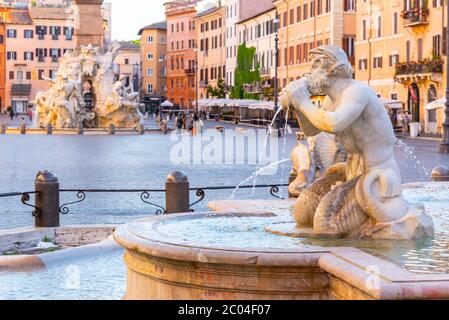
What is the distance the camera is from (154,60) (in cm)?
15938

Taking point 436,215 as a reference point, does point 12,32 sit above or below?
above

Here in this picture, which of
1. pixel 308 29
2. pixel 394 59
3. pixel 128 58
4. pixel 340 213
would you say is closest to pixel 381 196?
pixel 340 213

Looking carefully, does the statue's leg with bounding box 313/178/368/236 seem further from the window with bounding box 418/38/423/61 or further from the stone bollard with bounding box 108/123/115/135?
the window with bounding box 418/38/423/61

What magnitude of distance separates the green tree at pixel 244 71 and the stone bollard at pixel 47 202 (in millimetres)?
86178

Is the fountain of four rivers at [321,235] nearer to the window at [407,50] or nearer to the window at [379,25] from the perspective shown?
the window at [407,50]

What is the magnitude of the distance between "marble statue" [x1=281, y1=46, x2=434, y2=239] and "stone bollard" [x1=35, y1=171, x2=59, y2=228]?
17.7ft

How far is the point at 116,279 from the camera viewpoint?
11023 millimetres

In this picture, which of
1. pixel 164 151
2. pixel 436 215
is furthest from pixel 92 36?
pixel 436 215

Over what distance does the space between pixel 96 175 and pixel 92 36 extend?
3775 centimetres

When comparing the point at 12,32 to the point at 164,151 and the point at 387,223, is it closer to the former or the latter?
the point at 164,151

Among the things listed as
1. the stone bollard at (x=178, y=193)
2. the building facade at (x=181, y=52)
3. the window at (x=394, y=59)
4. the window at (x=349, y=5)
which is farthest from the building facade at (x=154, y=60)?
the stone bollard at (x=178, y=193)

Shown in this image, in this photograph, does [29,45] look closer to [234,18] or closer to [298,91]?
[234,18]

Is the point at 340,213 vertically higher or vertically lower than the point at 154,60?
lower

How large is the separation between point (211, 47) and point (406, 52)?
66734 mm
